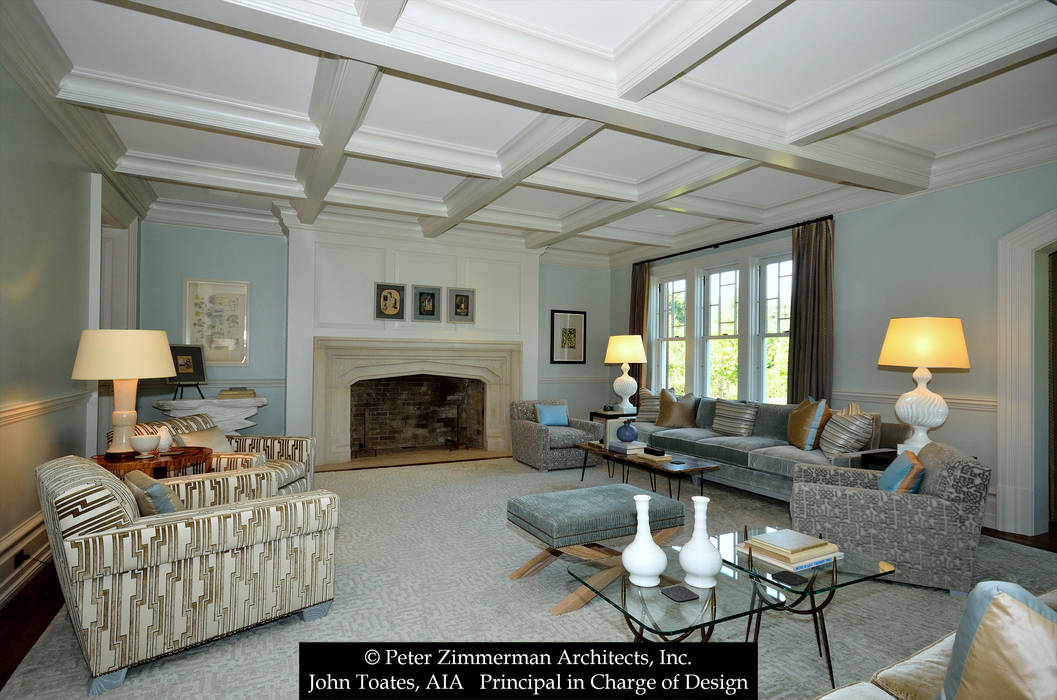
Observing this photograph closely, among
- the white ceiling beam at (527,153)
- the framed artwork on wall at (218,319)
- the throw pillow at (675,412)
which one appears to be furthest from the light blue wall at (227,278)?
the throw pillow at (675,412)

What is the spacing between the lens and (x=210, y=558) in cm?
219

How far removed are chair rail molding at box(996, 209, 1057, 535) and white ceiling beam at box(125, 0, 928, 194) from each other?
1.64 metres

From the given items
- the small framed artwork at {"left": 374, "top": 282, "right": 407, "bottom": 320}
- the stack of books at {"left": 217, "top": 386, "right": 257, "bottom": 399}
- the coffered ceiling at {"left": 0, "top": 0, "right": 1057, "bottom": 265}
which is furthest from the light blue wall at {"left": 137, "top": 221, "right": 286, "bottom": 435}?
the small framed artwork at {"left": 374, "top": 282, "right": 407, "bottom": 320}

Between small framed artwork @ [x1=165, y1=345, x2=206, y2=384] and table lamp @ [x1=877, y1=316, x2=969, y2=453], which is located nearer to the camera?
table lamp @ [x1=877, y1=316, x2=969, y2=453]

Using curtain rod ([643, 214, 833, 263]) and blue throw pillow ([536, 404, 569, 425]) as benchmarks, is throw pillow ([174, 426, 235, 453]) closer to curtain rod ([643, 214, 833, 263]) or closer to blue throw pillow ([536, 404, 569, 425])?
blue throw pillow ([536, 404, 569, 425])

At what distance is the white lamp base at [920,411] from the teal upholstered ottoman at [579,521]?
1991mm

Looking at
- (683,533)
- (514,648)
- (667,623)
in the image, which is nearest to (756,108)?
(683,533)

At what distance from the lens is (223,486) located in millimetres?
3080

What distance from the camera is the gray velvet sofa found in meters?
4.36

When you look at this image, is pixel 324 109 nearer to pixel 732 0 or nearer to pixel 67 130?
pixel 67 130

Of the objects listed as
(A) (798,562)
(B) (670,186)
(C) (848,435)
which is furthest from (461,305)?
(A) (798,562)

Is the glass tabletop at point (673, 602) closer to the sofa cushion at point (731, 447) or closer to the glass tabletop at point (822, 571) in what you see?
the glass tabletop at point (822, 571)

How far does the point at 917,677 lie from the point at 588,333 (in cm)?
714

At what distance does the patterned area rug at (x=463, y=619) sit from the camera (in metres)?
2.10
